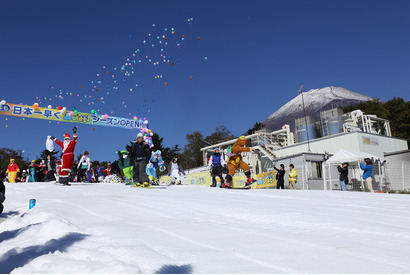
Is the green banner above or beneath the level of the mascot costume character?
above

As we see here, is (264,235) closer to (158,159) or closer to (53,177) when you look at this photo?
(158,159)

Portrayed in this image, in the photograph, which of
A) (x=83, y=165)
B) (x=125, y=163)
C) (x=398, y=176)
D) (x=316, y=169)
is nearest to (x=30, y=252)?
(x=125, y=163)

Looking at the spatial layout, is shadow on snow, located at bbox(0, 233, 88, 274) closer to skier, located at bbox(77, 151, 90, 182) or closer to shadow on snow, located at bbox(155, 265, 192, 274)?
shadow on snow, located at bbox(155, 265, 192, 274)

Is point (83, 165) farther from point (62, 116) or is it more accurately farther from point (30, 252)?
point (30, 252)

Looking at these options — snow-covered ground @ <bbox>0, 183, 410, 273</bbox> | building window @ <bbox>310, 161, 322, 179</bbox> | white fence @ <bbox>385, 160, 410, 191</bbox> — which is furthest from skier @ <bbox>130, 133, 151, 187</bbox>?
building window @ <bbox>310, 161, 322, 179</bbox>

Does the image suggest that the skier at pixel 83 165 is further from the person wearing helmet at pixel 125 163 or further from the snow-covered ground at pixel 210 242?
the snow-covered ground at pixel 210 242

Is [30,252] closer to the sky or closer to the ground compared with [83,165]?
closer to the ground

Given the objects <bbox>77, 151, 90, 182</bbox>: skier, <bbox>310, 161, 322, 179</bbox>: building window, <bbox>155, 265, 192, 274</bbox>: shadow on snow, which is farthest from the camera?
<bbox>310, 161, 322, 179</bbox>: building window

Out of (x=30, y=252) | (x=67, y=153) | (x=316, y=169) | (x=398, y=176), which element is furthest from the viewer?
(x=316, y=169)

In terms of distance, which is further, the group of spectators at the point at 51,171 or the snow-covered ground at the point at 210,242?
the group of spectators at the point at 51,171

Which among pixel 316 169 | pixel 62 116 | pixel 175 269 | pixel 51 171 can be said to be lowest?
pixel 175 269

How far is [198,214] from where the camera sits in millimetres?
4082

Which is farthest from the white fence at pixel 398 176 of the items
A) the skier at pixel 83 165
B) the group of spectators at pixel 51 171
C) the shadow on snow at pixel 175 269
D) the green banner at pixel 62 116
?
the shadow on snow at pixel 175 269

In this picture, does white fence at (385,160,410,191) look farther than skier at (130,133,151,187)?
Yes
